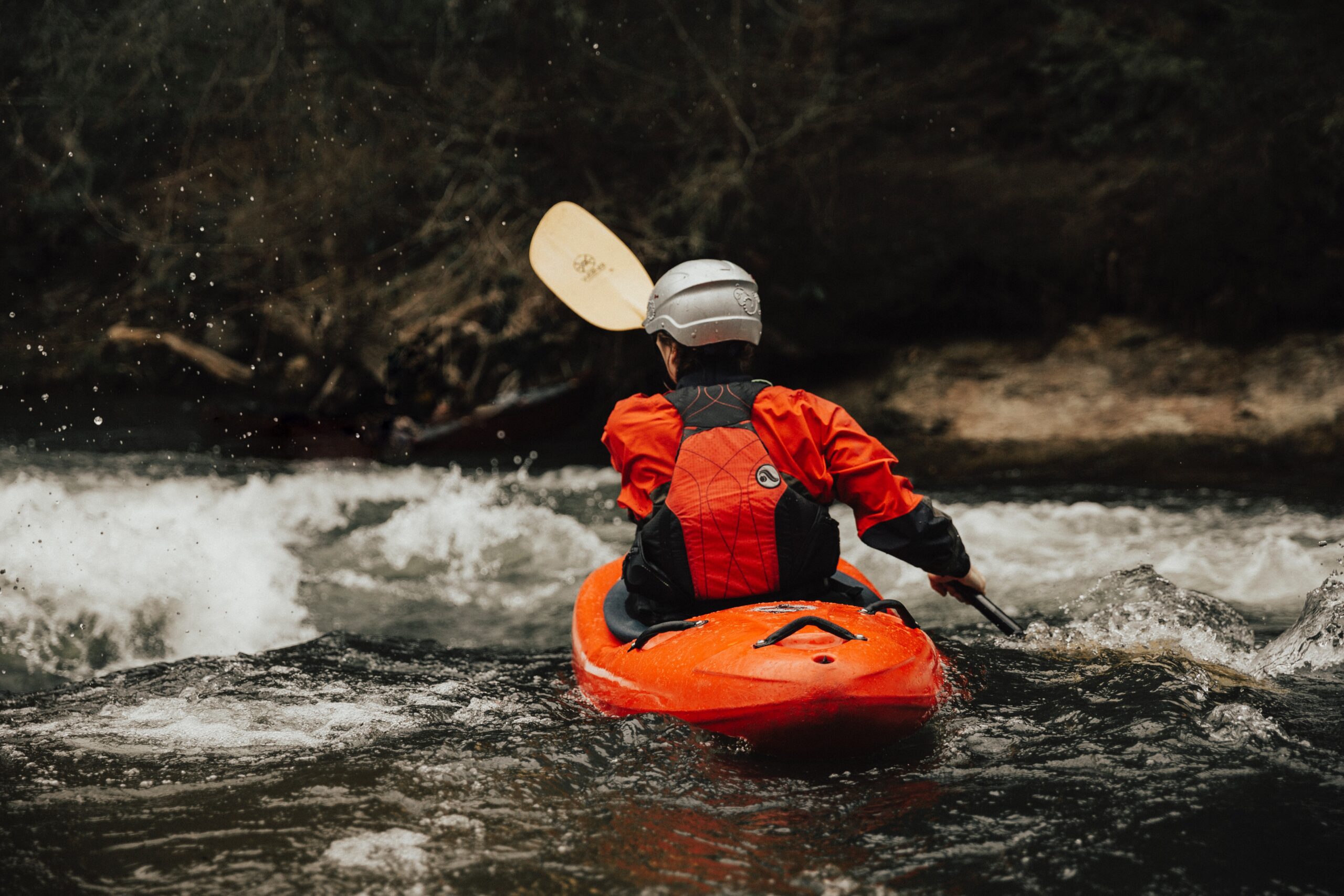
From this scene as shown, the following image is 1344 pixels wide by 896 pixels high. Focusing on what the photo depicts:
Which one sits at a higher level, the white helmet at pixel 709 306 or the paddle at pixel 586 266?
the paddle at pixel 586 266

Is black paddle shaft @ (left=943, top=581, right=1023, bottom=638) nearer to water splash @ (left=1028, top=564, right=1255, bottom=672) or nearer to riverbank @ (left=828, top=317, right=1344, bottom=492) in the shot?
water splash @ (left=1028, top=564, right=1255, bottom=672)

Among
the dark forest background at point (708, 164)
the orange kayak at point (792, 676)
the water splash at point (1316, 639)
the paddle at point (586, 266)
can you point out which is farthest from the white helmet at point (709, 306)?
the dark forest background at point (708, 164)

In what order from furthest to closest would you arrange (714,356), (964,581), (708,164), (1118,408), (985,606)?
1. (708,164)
2. (1118,408)
3. (985,606)
4. (964,581)
5. (714,356)

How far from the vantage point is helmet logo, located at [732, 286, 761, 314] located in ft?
8.89

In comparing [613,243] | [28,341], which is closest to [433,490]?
[613,243]

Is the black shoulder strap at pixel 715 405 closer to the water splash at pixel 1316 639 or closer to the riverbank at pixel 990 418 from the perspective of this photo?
the water splash at pixel 1316 639

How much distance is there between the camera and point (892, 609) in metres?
2.62

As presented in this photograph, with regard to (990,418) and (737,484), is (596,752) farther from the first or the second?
(990,418)

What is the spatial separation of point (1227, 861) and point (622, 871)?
3.36ft

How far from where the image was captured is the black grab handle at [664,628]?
2.51 meters

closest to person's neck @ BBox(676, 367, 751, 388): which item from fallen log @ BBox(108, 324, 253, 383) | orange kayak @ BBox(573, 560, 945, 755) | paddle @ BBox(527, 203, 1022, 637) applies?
orange kayak @ BBox(573, 560, 945, 755)

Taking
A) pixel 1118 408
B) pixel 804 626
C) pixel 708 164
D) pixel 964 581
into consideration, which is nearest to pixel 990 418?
pixel 1118 408

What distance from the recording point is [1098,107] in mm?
8250

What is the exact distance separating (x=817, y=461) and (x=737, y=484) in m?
0.21
